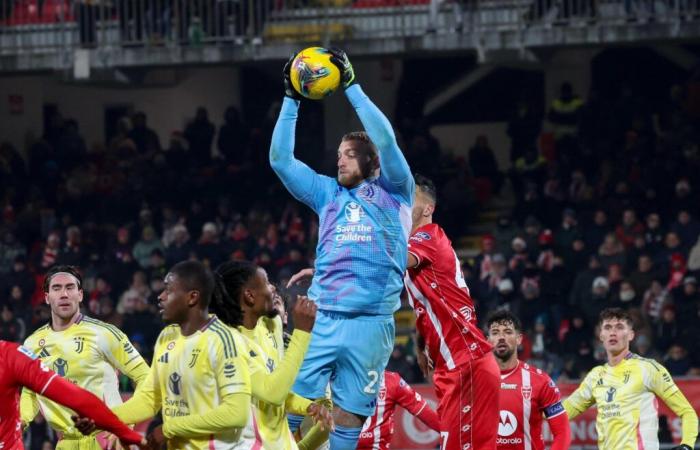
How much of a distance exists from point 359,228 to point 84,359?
2971 millimetres

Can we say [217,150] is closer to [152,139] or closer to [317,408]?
[152,139]

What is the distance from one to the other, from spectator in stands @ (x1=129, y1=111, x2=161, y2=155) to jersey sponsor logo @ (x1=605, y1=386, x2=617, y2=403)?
13.9 m

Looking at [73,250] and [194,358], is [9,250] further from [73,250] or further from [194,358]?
[194,358]

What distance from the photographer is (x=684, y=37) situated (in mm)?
20297

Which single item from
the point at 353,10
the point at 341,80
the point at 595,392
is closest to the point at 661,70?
the point at 353,10

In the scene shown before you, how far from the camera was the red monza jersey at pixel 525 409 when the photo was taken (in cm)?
1112

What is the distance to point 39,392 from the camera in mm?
7164

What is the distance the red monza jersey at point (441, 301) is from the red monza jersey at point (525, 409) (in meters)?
1.52

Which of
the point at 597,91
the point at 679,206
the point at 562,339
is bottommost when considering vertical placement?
the point at 562,339

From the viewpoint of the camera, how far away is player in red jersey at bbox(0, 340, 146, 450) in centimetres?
707

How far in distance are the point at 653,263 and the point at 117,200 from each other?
920 centimetres

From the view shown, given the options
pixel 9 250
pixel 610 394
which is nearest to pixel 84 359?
pixel 610 394

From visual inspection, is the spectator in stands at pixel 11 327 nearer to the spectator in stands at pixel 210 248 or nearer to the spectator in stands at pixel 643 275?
the spectator in stands at pixel 210 248

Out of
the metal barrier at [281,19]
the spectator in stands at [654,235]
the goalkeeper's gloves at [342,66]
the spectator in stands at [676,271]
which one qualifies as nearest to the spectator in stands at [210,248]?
the metal barrier at [281,19]
